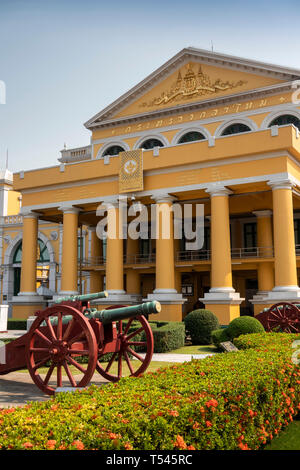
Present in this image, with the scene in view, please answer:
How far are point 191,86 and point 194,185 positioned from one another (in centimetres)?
1117

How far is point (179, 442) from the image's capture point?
4.11 m

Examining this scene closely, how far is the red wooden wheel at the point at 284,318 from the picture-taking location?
1700 cm

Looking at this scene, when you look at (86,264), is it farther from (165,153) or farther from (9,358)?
(9,358)

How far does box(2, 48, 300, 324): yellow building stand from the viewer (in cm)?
2225

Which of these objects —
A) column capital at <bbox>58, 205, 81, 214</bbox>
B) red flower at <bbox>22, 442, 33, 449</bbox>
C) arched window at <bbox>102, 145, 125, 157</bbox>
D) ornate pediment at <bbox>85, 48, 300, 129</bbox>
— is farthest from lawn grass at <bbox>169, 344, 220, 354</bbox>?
arched window at <bbox>102, 145, 125, 157</bbox>

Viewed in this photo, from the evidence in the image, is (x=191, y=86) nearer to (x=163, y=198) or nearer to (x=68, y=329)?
(x=163, y=198)

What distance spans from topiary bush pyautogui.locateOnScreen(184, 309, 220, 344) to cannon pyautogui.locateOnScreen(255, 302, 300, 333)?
2108mm

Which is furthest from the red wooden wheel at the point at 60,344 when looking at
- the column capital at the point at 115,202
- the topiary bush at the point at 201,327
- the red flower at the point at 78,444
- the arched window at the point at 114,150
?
the arched window at the point at 114,150

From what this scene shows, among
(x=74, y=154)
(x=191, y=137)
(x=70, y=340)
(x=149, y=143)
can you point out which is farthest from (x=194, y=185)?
(x=74, y=154)

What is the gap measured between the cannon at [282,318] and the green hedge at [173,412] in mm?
10185

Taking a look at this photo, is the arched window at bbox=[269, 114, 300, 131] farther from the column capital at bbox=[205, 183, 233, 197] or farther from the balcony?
the balcony

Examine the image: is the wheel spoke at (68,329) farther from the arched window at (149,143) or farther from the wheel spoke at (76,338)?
the arched window at (149,143)

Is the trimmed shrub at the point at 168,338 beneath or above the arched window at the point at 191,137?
beneath
